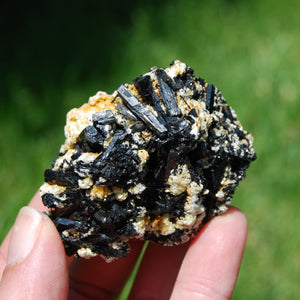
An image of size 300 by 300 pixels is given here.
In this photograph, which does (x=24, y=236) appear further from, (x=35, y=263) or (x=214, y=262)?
(x=214, y=262)

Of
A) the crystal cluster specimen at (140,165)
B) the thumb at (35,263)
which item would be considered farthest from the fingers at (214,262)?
the thumb at (35,263)

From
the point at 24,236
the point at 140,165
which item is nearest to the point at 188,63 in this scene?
the point at 140,165

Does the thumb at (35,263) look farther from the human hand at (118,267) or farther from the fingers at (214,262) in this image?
the fingers at (214,262)

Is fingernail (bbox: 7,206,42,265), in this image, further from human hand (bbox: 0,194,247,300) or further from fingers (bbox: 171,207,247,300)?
fingers (bbox: 171,207,247,300)

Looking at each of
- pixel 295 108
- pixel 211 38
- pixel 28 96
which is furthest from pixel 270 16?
pixel 28 96

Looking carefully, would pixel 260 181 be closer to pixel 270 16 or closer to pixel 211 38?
pixel 211 38

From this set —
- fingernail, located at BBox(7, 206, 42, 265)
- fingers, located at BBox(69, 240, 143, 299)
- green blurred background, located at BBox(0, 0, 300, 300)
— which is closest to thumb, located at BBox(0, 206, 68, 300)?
fingernail, located at BBox(7, 206, 42, 265)

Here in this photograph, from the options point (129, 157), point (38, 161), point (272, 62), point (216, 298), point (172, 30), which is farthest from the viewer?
point (172, 30)
